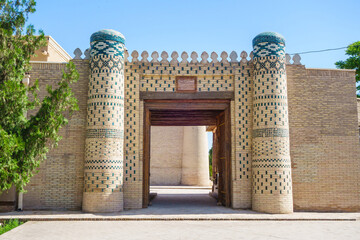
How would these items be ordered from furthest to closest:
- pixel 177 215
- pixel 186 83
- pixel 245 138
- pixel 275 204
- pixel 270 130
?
pixel 186 83 < pixel 245 138 < pixel 270 130 < pixel 275 204 < pixel 177 215

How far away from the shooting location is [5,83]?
6.69 metres

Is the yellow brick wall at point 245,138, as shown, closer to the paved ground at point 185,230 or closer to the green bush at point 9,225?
the green bush at point 9,225

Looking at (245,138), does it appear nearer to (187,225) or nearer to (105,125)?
(187,225)

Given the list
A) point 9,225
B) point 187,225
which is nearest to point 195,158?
point 187,225

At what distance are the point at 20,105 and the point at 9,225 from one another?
8.44 ft

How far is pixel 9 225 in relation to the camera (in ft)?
24.9

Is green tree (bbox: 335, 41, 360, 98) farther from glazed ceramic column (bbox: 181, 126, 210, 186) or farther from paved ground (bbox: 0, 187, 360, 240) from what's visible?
paved ground (bbox: 0, 187, 360, 240)

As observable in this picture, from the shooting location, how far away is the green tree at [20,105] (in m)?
6.84

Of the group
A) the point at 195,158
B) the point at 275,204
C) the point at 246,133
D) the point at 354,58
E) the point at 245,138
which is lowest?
the point at 275,204

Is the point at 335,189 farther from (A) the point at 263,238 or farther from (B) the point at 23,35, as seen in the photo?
(B) the point at 23,35

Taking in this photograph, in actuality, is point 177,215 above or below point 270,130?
below

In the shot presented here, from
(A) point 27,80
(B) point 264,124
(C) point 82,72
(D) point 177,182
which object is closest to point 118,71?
(C) point 82,72

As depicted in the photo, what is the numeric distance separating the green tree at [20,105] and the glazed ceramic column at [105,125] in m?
2.19

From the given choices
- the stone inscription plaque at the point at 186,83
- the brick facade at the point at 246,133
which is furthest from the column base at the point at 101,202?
the stone inscription plaque at the point at 186,83
